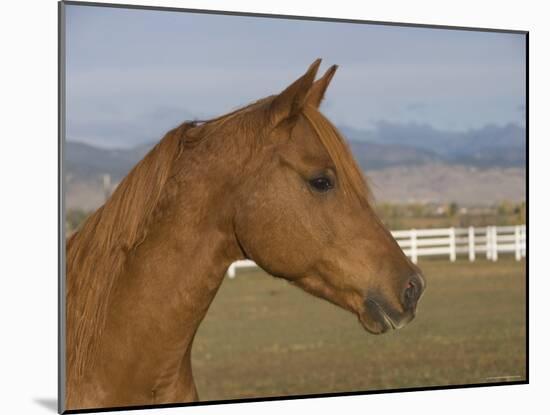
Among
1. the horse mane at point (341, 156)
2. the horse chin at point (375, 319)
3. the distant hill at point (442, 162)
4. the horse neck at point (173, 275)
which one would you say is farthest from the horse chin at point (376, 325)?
the distant hill at point (442, 162)

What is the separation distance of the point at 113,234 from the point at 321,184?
0.61 metres

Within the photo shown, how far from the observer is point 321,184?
2428 mm

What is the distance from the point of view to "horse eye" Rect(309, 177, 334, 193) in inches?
95.4

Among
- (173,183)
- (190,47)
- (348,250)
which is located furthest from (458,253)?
(173,183)

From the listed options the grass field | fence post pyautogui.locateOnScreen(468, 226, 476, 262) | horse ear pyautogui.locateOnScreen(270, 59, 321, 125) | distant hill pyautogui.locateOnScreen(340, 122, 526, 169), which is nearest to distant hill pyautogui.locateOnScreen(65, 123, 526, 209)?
distant hill pyautogui.locateOnScreen(340, 122, 526, 169)

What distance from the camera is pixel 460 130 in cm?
483

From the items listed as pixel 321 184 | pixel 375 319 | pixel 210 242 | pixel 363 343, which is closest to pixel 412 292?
pixel 375 319

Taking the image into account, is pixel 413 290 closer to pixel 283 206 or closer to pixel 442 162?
pixel 283 206

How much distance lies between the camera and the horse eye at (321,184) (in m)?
2.42

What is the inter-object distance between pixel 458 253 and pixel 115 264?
320 cm

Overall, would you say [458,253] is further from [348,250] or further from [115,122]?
[348,250]

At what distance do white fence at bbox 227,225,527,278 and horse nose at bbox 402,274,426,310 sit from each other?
93.1 inches

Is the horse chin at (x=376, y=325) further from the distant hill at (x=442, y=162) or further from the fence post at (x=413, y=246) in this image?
the fence post at (x=413, y=246)
